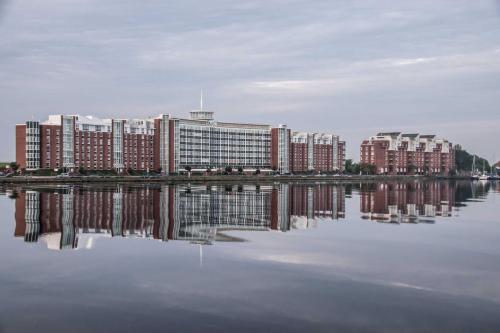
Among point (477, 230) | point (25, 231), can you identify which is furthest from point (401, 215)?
point (25, 231)

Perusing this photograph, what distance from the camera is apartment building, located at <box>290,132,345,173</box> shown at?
139375 millimetres

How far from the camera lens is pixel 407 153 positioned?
16688 centimetres

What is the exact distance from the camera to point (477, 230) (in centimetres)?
2427

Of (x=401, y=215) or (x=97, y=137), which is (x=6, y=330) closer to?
(x=401, y=215)

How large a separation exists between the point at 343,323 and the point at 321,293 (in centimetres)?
209

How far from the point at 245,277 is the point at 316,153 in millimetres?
132993

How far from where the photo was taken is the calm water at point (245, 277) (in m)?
10.1

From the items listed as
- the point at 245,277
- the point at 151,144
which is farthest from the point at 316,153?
the point at 245,277

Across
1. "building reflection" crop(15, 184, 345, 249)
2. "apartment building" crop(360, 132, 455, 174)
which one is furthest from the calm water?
"apartment building" crop(360, 132, 455, 174)

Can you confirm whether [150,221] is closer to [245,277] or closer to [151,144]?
[245,277]

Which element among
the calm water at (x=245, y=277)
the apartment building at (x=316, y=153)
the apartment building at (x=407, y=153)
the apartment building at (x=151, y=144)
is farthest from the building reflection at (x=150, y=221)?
the apartment building at (x=407, y=153)

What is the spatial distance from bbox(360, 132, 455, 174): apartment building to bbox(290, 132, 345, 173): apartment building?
11.7 meters

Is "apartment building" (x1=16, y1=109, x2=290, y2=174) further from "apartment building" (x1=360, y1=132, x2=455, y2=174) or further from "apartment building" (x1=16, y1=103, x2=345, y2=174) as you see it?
"apartment building" (x1=360, y1=132, x2=455, y2=174)

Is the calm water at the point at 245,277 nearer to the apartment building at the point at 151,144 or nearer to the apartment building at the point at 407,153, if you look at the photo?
the apartment building at the point at 151,144
